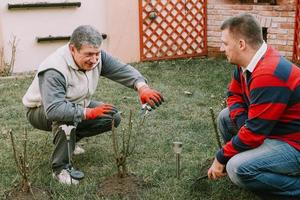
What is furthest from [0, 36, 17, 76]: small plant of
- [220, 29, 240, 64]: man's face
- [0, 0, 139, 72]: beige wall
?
[220, 29, 240, 64]: man's face

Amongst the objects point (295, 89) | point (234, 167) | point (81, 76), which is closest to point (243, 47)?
point (295, 89)

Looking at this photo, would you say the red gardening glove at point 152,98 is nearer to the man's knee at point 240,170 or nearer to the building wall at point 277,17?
the man's knee at point 240,170

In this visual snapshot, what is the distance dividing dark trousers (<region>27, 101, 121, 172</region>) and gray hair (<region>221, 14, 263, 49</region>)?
129 centimetres

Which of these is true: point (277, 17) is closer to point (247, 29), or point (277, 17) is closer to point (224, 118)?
point (224, 118)

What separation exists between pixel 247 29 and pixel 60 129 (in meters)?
1.46

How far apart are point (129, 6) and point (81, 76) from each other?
4468 mm

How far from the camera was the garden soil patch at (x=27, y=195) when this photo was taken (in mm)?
3185

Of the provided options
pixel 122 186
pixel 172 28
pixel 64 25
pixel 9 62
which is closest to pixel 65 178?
pixel 122 186

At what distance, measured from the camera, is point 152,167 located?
12.2 ft

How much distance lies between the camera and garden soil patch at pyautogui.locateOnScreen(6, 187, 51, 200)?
3.18 meters

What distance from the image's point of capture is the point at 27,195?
3203mm

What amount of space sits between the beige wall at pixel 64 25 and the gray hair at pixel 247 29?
5.07 meters

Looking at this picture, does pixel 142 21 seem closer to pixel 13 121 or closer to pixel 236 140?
pixel 13 121

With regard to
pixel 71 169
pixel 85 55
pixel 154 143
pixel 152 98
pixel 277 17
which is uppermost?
pixel 85 55
